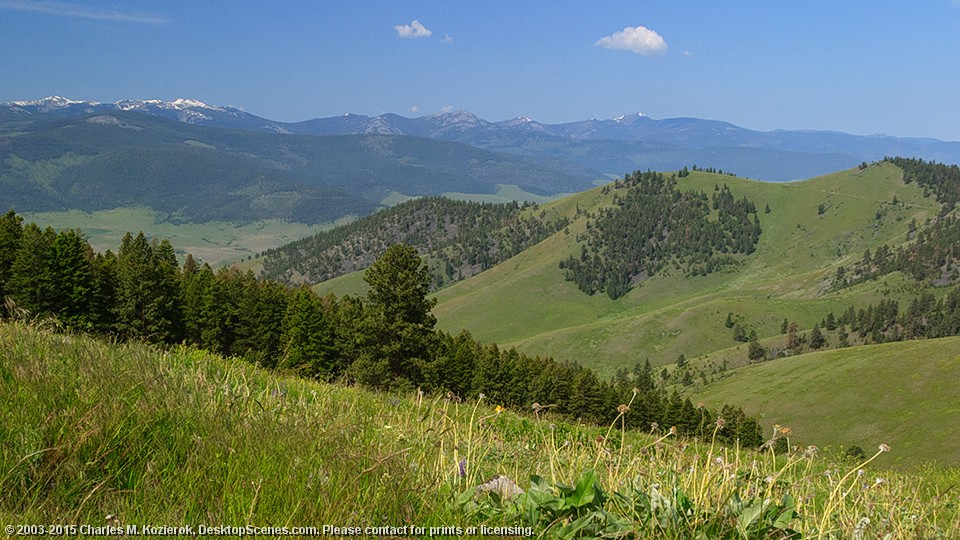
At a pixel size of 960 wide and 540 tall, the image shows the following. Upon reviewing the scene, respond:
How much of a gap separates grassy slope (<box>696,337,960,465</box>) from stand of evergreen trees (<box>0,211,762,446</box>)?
44.2 meters

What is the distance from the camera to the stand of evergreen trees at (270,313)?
148ft

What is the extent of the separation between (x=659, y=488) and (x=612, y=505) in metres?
0.53

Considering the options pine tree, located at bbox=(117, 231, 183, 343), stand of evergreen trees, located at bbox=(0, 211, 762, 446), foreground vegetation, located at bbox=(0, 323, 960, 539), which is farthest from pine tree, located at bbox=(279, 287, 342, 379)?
foreground vegetation, located at bbox=(0, 323, 960, 539)

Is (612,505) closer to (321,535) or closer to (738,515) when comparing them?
(738,515)

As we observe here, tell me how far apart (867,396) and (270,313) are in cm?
11616

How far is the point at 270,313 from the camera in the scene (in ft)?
210

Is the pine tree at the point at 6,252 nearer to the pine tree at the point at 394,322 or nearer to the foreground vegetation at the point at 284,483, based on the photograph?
the pine tree at the point at 394,322

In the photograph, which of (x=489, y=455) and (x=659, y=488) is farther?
(x=489, y=455)

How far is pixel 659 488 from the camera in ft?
13.2

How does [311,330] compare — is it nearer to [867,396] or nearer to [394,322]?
[394,322]

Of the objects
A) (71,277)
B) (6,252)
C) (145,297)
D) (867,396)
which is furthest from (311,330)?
(867,396)

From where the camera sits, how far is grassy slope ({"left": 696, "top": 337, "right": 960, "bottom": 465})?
97.0 metres

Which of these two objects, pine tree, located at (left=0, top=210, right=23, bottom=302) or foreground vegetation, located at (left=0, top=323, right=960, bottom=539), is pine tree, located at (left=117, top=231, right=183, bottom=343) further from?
foreground vegetation, located at (left=0, top=323, right=960, bottom=539)

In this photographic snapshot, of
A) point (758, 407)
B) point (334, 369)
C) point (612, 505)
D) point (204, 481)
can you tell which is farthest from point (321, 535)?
point (758, 407)
